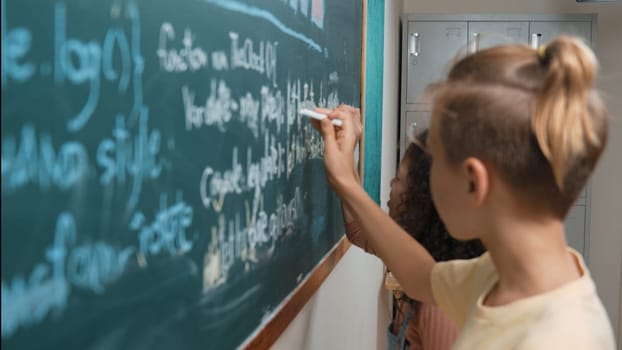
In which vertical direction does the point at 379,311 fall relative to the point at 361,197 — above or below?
below

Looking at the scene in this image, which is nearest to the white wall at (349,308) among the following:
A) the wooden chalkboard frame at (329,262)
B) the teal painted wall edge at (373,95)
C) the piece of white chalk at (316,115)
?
the wooden chalkboard frame at (329,262)

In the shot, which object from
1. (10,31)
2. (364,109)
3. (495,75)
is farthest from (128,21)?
(364,109)

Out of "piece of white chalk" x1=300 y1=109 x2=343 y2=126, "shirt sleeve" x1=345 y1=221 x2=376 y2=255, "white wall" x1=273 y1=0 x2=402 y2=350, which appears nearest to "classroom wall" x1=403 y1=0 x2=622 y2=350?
"white wall" x1=273 y1=0 x2=402 y2=350

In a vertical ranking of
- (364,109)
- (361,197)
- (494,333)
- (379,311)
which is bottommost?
(379,311)

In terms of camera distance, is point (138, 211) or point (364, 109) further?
point (364, 109)

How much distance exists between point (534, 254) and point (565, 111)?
199 millimetres

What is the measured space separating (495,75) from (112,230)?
1.73ft

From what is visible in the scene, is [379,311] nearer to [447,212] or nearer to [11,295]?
[447,212]

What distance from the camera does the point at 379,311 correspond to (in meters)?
3.55

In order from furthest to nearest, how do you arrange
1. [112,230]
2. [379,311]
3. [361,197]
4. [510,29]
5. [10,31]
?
[510,29], [379,311], [361,197], [112,230], [10,31]

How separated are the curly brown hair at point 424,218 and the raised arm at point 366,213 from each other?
0.31 meters

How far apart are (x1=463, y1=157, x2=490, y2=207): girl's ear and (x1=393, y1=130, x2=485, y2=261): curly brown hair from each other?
2.61ft

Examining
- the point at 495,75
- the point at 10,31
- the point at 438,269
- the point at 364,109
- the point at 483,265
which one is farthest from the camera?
the point at 364,109

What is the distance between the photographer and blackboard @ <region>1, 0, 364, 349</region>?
547 millimetres
